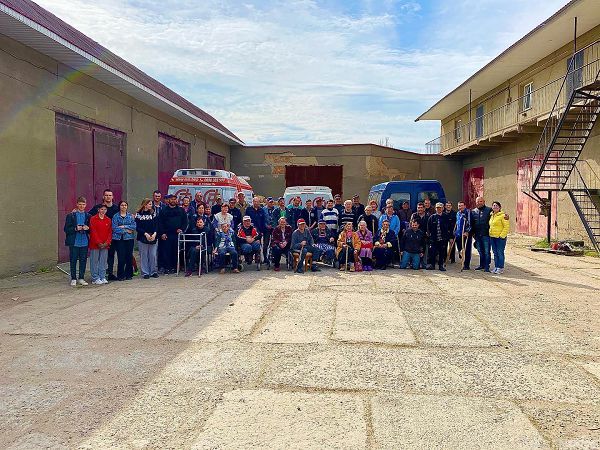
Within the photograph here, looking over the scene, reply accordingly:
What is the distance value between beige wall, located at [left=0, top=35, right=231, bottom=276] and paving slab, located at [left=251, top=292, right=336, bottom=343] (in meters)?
5.89

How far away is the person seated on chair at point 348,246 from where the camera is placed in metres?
11.1

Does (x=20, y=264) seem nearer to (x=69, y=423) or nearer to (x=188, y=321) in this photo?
(x=188, y=321)

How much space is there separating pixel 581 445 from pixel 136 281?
8.23 m

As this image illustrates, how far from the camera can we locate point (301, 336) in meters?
5.85

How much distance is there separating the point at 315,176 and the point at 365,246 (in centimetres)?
1660

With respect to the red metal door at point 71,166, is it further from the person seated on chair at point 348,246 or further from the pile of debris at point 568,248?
the pile of debris at point 568,248

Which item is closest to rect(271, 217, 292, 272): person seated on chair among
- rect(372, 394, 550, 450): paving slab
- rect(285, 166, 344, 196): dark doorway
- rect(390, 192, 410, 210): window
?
rect(390, 192, 410, 210): window

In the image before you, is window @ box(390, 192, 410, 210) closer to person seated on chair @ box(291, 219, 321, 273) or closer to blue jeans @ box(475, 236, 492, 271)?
blue jeans @ box(475, 236, 492, 271)

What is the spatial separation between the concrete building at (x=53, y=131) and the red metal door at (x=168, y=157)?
6.08 feet

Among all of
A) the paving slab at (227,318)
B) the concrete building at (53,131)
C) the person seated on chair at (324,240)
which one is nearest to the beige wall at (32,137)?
the concrete building at (53,131)

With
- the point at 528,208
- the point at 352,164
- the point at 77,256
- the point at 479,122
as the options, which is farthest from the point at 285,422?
the point at 479,122

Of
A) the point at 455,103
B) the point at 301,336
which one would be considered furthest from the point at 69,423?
the point at 455,103

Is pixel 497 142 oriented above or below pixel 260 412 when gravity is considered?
above

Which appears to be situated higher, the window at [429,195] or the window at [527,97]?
the window at [527,97]
